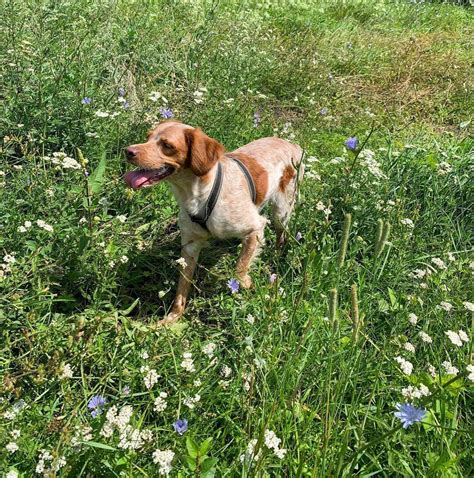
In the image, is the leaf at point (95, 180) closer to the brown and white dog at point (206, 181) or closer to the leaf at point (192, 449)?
the brown and white dog at point (206, 181)

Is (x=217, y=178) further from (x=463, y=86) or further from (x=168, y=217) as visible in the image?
(x=463, y=86)

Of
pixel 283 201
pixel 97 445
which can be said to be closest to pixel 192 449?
pixel 97 445

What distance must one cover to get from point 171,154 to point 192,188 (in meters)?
0.25

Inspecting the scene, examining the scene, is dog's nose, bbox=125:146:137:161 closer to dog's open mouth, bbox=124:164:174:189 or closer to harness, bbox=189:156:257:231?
dog's open mouth, bbox=124:164:174:189

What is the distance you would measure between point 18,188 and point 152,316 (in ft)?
3.50

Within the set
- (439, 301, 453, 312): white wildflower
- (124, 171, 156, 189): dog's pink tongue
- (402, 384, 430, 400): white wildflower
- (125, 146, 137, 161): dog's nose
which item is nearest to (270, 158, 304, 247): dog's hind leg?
(124, 171, 156, 189): dog's pink tongue

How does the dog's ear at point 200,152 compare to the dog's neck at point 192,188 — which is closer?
the dog's ear at point 200,152

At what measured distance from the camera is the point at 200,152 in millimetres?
2865

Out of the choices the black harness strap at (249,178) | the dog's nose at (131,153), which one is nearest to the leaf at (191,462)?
the dog's nose at (131,153)

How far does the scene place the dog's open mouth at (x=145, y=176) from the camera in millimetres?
2805

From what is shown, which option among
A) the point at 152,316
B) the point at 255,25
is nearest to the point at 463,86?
the point at 255,25

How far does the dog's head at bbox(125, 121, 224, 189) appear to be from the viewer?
2.80m

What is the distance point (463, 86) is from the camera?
21.2ft

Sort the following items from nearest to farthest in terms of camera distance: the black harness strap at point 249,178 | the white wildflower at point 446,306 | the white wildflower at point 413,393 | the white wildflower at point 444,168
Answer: the white wildflower at point 413,393
the white wildflower at point 446,306
the black harness strap at point 249,178
the white wildflower at point 444,168
